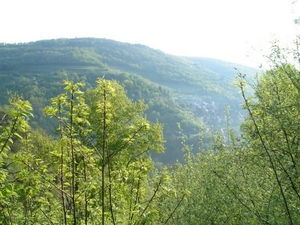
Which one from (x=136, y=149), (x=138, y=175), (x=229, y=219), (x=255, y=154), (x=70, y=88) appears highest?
(x=70, y=88)

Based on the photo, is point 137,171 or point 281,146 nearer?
point 137,171

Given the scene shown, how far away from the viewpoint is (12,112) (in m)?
5.16

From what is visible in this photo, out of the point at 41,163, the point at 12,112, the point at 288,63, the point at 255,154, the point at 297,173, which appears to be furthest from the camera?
the point at 288,63

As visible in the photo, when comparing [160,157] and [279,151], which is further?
[160,157]

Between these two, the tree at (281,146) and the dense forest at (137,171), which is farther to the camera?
the tree at (281,146)

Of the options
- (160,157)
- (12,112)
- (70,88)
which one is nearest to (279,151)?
(70,88)

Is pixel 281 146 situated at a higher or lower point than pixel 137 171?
higher

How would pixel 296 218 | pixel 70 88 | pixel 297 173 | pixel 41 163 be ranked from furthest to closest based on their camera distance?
pixel 296 218
pixel 297 173
pixel 41 163
pixel 70 88

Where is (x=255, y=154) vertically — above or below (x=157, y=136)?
above

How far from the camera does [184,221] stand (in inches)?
483

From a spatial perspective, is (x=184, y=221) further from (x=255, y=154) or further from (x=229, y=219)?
(x=255, y=154)

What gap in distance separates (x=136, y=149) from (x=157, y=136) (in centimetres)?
214

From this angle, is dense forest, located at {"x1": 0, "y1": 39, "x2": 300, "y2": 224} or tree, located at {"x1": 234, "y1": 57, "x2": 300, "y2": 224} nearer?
dense forest, located at {"x1": 0, "y1": 39, "x2": 300, "y2": 224}

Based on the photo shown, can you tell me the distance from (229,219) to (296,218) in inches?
111
